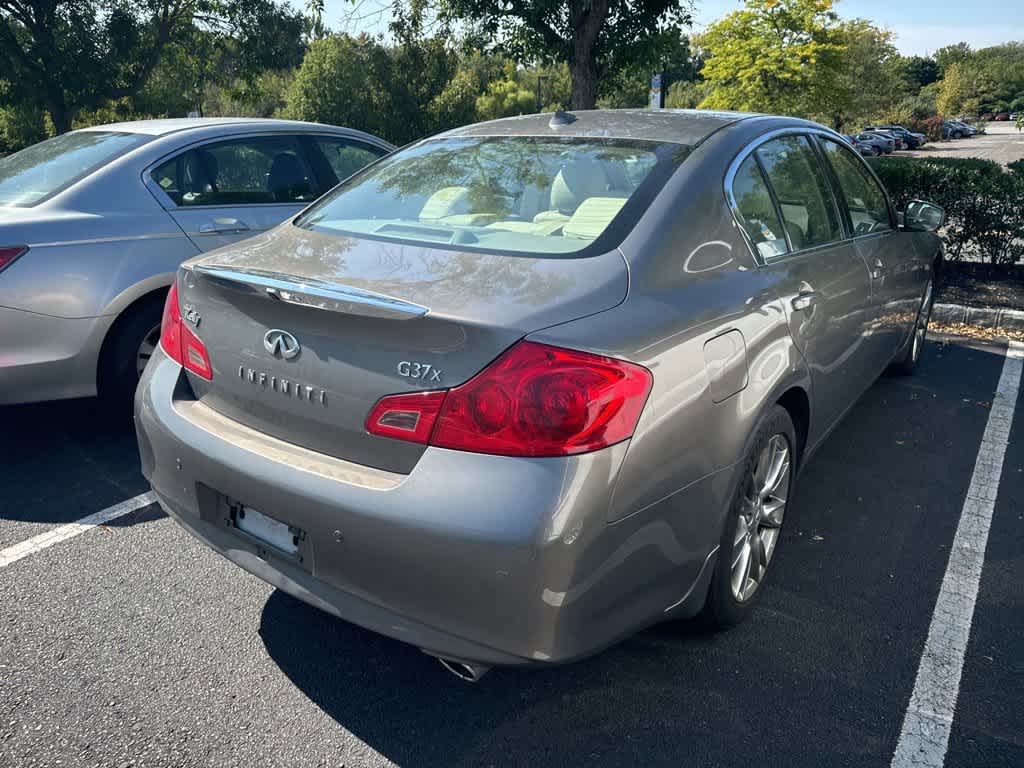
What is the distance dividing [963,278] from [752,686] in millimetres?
7748

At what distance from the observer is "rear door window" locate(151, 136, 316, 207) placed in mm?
4613

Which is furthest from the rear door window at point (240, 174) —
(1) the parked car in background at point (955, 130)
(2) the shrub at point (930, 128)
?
(1) the parked car in background at point (955, 130)

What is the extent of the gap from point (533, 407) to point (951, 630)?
1880 mm

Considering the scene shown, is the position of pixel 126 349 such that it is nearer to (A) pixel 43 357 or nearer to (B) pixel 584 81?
(A) pixel 43 357

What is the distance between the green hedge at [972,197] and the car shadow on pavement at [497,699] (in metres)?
7.48

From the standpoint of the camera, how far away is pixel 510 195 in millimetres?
2906

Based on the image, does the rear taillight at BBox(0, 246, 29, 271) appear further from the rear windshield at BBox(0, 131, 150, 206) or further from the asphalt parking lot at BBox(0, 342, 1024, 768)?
the asphalt parking lot at BBox(0, 342, 1024, 768)

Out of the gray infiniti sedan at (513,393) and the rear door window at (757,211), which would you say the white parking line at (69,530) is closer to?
the gray infiniti sedan at (513,393)

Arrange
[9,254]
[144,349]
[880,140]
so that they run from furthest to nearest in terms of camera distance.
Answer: [880,140], [144,349], [9,254]

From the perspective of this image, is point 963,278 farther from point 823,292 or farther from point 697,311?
point 697,311

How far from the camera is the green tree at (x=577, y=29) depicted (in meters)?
13.8

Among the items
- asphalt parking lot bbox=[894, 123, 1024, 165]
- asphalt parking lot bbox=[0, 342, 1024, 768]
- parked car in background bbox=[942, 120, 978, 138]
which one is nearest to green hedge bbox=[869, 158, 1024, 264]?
asphalt parking lot bbox=[894, 123, 1024, 165]

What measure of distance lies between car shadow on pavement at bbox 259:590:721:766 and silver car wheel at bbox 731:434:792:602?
9.2 inches

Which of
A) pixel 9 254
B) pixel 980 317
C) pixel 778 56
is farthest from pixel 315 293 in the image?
pixel 778 56
